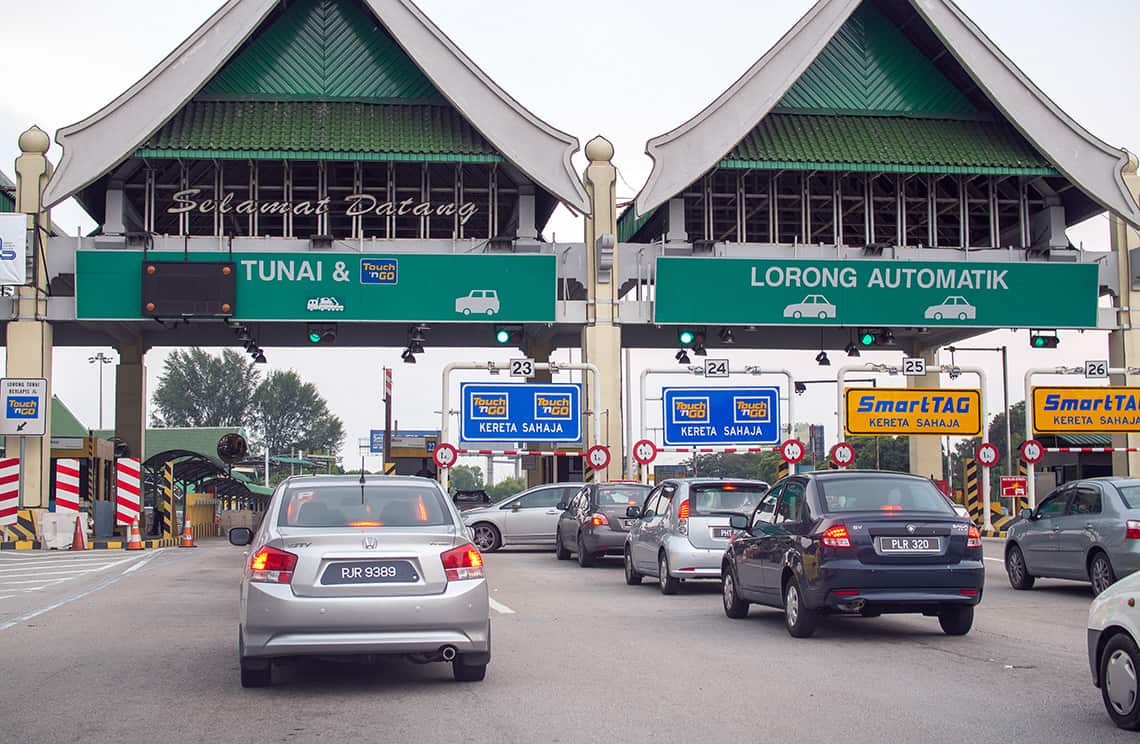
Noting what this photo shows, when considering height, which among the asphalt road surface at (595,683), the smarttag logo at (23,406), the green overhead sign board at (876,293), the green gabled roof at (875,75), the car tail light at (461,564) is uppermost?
the green gabled roof at (875,75)

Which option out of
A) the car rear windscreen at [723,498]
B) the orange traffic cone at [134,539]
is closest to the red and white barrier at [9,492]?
the orange traffic cone at [134,539]

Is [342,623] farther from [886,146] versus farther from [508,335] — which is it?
[886,146]

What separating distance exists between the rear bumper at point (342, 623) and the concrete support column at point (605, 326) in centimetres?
2610

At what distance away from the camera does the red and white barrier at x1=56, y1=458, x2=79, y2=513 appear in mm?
31962

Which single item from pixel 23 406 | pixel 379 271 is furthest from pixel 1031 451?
pixel 23 406

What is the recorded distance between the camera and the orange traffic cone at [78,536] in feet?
108

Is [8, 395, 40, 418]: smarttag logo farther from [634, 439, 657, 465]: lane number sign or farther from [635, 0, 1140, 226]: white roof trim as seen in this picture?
[635, 0, 1140, 226]: white roof trim

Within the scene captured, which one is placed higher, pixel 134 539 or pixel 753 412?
pixel 753 412

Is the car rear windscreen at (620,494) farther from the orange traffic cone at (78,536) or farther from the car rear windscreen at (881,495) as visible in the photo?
the orange traffic cone at (78,536)

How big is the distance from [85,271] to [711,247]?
1598 centimetres

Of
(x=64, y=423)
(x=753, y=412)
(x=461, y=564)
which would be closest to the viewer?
(x=461, y=564)

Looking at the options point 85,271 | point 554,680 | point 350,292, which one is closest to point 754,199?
point 350,292

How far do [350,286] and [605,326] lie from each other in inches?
263

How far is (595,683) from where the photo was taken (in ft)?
33.2
